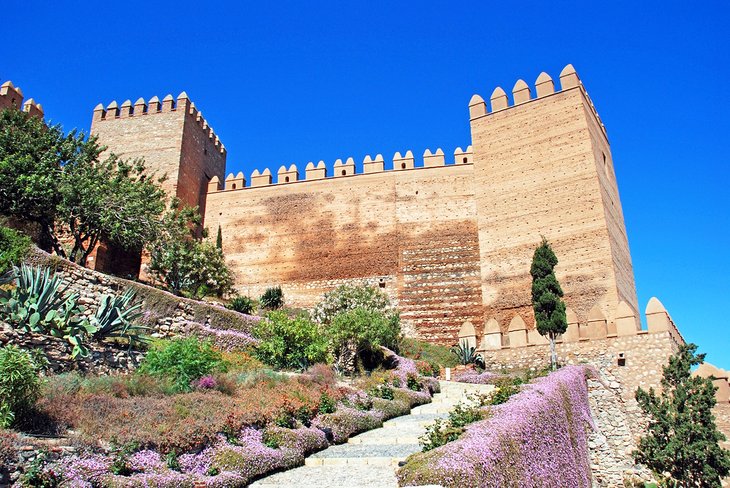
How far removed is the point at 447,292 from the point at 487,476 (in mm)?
Answer: 18341

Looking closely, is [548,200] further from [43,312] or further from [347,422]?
[43,312]

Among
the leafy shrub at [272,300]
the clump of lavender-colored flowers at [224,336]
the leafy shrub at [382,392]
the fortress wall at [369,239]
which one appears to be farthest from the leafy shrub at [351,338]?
the leafy shrub at [272,300]

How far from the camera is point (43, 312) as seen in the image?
939cm

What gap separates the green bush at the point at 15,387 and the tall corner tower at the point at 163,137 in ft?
65.2

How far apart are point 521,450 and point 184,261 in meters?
15.8

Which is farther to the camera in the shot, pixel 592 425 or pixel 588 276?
pixel 588 276

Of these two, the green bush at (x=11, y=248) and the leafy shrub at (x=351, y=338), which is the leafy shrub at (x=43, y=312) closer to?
the green bush at (x=11, y=248)

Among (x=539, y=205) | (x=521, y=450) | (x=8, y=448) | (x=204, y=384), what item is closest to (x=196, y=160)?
(x=539, y=205)

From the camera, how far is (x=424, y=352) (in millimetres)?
20844

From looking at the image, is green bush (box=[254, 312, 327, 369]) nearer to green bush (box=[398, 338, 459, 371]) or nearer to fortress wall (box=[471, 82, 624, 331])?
green bush (box=[398, 338, 459, 371])

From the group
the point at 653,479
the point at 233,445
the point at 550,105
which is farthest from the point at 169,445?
the point at 550,105

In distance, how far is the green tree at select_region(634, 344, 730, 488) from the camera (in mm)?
12852

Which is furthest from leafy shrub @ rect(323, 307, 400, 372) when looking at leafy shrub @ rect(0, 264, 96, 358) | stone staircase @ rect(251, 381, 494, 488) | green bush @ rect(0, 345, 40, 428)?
green bush @ rect(0, 345, 40, 428)

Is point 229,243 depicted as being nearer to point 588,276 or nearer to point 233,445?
point 588,276
